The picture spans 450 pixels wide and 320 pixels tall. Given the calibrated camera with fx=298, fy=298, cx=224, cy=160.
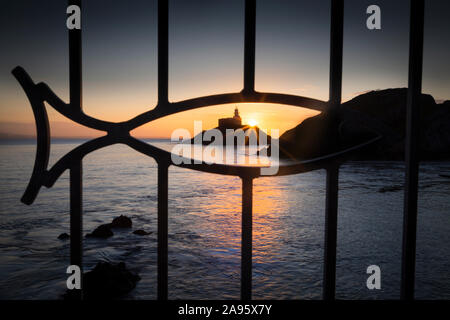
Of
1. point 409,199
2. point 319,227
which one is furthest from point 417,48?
point 319,227

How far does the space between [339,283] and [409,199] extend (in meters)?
6.96

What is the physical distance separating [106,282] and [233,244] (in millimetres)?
6450

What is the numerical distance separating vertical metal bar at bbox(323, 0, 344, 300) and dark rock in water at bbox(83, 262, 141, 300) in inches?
186

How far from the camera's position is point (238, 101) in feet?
4.81

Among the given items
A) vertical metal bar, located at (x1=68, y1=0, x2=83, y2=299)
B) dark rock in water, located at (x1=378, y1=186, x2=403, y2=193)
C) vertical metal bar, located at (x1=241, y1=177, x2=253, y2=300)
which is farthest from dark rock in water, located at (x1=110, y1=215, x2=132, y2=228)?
dark rock in water, located at (x1=378, y1=186, x2=403, y2=193)

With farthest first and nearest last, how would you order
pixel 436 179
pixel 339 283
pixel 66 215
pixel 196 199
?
1. pixel 436 179
2. pixel 196 199
3. pixel 66 215
4. pixel 339 283

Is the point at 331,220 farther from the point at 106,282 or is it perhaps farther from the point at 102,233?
the point at 102,233

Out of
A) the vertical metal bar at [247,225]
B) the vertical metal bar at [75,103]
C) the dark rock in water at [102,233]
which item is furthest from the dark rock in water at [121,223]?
the vertical metal bar at [247,225]

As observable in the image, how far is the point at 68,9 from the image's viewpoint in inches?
59.1

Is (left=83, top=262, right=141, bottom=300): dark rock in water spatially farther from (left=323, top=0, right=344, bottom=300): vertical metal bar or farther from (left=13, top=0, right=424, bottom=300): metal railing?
(left=323, top=0, right=344, bottom=300): vertical metal bar

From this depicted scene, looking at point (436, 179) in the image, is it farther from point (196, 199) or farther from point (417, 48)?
point (417, 48)

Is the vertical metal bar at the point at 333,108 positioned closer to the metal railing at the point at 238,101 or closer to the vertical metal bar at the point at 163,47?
the metal railing at the point at 238,101

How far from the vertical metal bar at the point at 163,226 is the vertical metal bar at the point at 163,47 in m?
0.36
